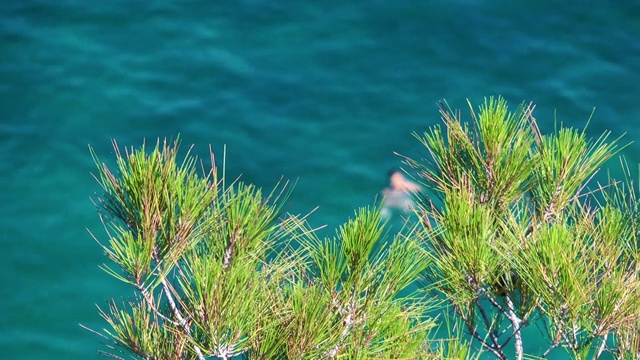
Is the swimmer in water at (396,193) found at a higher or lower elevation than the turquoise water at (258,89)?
lower

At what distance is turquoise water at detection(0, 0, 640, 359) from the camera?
6234 millimetres

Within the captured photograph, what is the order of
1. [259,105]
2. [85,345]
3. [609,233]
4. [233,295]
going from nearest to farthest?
[233,295], [609,233], [85,345], [259,105]

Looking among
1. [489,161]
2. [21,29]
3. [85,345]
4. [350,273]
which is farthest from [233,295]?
[21,29]

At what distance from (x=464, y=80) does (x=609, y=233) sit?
4.55m

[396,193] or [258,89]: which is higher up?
[258,89]

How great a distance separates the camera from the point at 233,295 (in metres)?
2.38

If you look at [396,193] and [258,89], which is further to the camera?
[258,89]

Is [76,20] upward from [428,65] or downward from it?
upward

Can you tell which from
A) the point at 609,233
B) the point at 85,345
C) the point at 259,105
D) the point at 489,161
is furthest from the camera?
the point at 259,105

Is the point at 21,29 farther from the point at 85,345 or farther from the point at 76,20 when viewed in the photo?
the point at 85,345

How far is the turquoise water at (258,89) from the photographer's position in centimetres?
623

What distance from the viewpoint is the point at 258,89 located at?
6.96 metres

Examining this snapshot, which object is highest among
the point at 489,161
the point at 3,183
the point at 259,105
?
the point at 259,105

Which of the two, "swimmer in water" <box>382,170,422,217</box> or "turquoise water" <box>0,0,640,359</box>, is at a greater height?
"turquoise water" <box>0,0,640,359</box>
